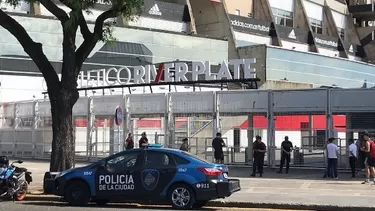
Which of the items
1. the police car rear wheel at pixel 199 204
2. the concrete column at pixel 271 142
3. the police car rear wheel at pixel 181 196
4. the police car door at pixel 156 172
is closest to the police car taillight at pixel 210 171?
the police car rear wheel at pixel 181 196

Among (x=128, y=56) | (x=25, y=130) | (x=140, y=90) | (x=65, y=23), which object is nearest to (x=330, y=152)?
(x=65, y=23)

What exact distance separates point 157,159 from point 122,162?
2.81 feet

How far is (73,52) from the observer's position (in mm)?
16266

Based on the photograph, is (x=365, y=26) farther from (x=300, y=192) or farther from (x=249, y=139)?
(x=300, y=192)

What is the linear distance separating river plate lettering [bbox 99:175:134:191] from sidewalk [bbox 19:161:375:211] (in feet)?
7.38

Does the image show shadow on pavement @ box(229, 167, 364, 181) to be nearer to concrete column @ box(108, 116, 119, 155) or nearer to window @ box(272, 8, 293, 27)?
concrete column @ box(108, 116, 119, 155)

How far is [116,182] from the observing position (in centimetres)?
1335

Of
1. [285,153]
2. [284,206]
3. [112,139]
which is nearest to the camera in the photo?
[284,206]

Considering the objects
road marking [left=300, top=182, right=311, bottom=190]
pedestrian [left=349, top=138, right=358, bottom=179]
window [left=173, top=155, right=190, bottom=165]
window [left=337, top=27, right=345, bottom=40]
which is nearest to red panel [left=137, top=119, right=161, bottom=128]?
pedestrian [left=349, top=138, right=358, bottom=179]

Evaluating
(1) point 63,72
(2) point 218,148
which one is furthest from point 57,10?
(2) point 218,148

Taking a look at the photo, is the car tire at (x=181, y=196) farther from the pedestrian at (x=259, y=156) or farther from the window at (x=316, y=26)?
the window at (x=316, y=26)

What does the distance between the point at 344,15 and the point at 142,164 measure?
224 ft

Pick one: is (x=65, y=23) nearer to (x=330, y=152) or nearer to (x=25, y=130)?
(x=330, y=152)

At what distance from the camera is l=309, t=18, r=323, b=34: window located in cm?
7055
